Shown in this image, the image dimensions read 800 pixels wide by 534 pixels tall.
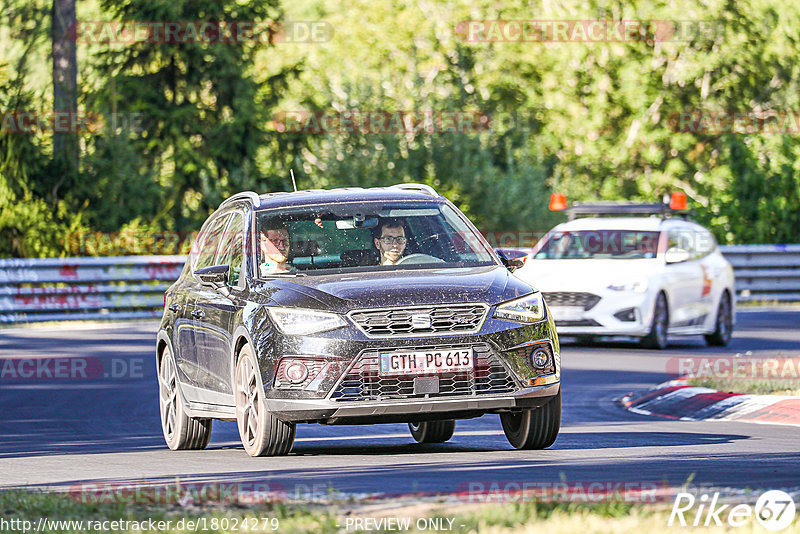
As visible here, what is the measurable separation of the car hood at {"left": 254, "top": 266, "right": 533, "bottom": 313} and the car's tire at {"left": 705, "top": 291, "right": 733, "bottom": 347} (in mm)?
12456

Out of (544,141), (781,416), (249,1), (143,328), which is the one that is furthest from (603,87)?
(781,416)

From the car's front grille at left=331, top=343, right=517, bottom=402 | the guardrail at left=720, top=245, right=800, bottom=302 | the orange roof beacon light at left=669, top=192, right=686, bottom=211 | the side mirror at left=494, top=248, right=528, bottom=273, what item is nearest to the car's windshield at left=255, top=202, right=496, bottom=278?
the side mirror at left=494, top=248, right=528, bottom=273

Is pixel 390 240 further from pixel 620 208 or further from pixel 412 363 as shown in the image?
pixel 620 208

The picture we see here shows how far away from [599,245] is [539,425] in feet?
39.9

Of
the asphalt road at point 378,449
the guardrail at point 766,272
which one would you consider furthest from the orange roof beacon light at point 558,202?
the guardrail at point 766,272

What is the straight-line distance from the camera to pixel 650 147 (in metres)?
54.3

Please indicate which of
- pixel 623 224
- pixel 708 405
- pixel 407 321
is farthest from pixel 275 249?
pixel 623 224

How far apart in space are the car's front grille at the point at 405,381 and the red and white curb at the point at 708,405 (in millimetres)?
3693

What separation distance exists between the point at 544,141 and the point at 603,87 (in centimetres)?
276

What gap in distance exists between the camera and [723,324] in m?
22.5

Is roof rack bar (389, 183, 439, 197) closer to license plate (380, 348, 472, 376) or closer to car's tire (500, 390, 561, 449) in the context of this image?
car's tire (500, 390, 561, 449)

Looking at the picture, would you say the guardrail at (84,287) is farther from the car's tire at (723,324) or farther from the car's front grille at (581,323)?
the car's tire at (723,324)

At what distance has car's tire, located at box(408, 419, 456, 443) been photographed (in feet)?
39.2

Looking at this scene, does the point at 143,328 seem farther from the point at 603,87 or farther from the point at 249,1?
the point at 603,87
